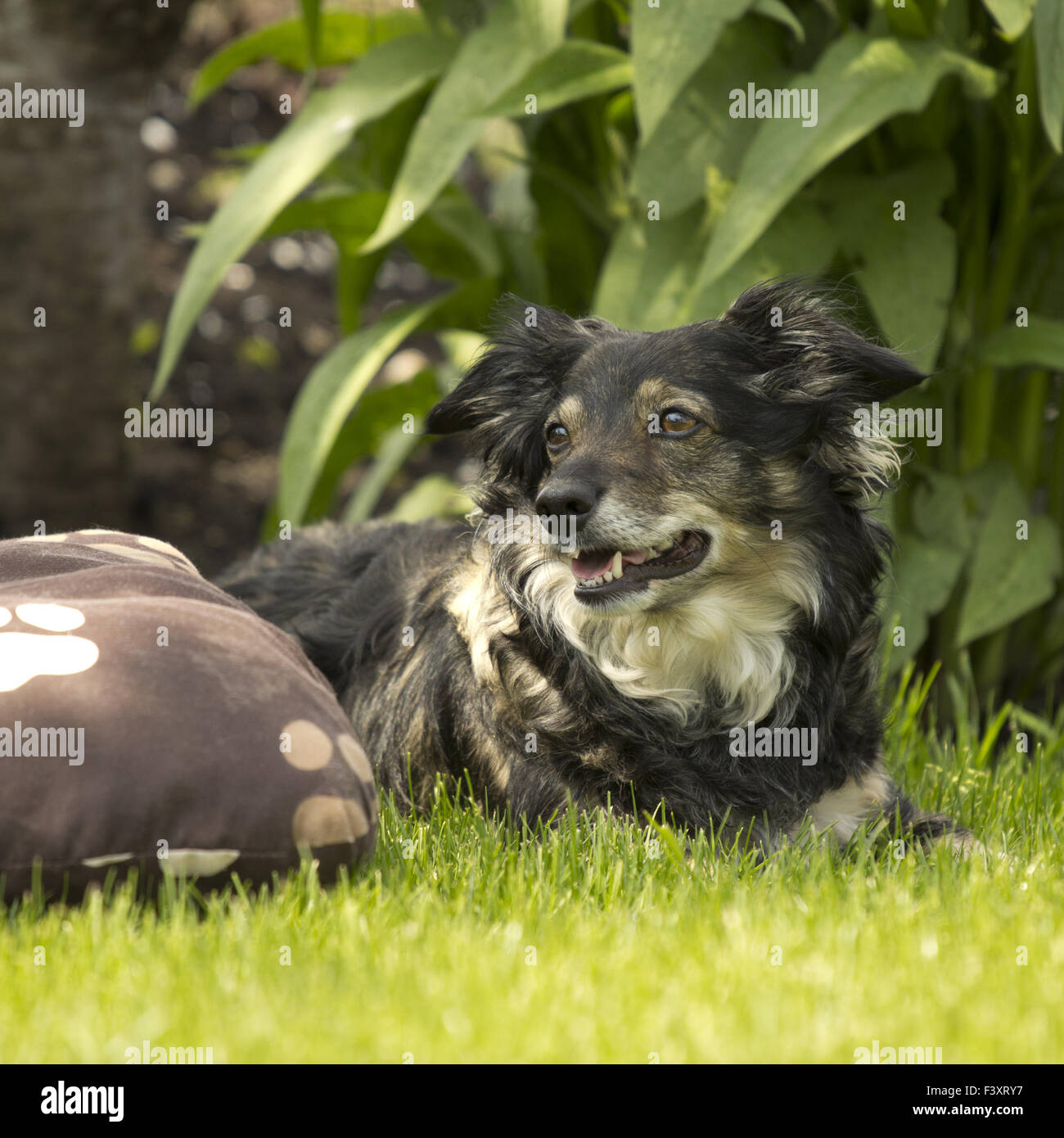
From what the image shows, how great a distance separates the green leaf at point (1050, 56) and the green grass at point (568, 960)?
1975 mm

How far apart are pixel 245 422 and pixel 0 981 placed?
544cm

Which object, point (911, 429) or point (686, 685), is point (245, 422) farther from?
point (686, 685)

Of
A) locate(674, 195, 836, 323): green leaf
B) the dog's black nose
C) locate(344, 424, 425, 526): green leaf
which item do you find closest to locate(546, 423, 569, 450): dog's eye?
the dog's black nose

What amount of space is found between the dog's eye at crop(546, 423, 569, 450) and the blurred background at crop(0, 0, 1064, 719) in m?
0.85

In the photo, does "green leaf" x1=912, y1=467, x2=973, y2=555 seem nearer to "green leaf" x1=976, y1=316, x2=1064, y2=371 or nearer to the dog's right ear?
"green leaf" x1=976, y1=316, x2=1064, y2=371

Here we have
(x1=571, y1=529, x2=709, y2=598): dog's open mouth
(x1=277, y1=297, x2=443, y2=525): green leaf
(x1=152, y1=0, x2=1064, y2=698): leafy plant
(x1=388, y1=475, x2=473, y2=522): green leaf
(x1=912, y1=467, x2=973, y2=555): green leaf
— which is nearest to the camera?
(x1=571, y1=529, x2=709, y2=598): dog's open mouth

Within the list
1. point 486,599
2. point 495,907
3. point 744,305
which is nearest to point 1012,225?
point 744,305

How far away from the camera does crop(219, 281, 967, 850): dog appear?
3.04 m

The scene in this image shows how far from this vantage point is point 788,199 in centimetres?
389

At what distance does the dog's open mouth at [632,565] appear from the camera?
9.96 ft

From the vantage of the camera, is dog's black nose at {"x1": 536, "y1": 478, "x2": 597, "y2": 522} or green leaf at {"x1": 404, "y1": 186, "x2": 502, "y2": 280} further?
green leaf at {"x1": 404, "y1": 186, "x2": 502, "y2": 280}

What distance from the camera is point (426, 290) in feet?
27.9

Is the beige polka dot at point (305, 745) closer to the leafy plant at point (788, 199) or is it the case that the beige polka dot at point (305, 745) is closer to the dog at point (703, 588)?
the dog at point (703, 588)

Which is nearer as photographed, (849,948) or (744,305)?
(849,948)
